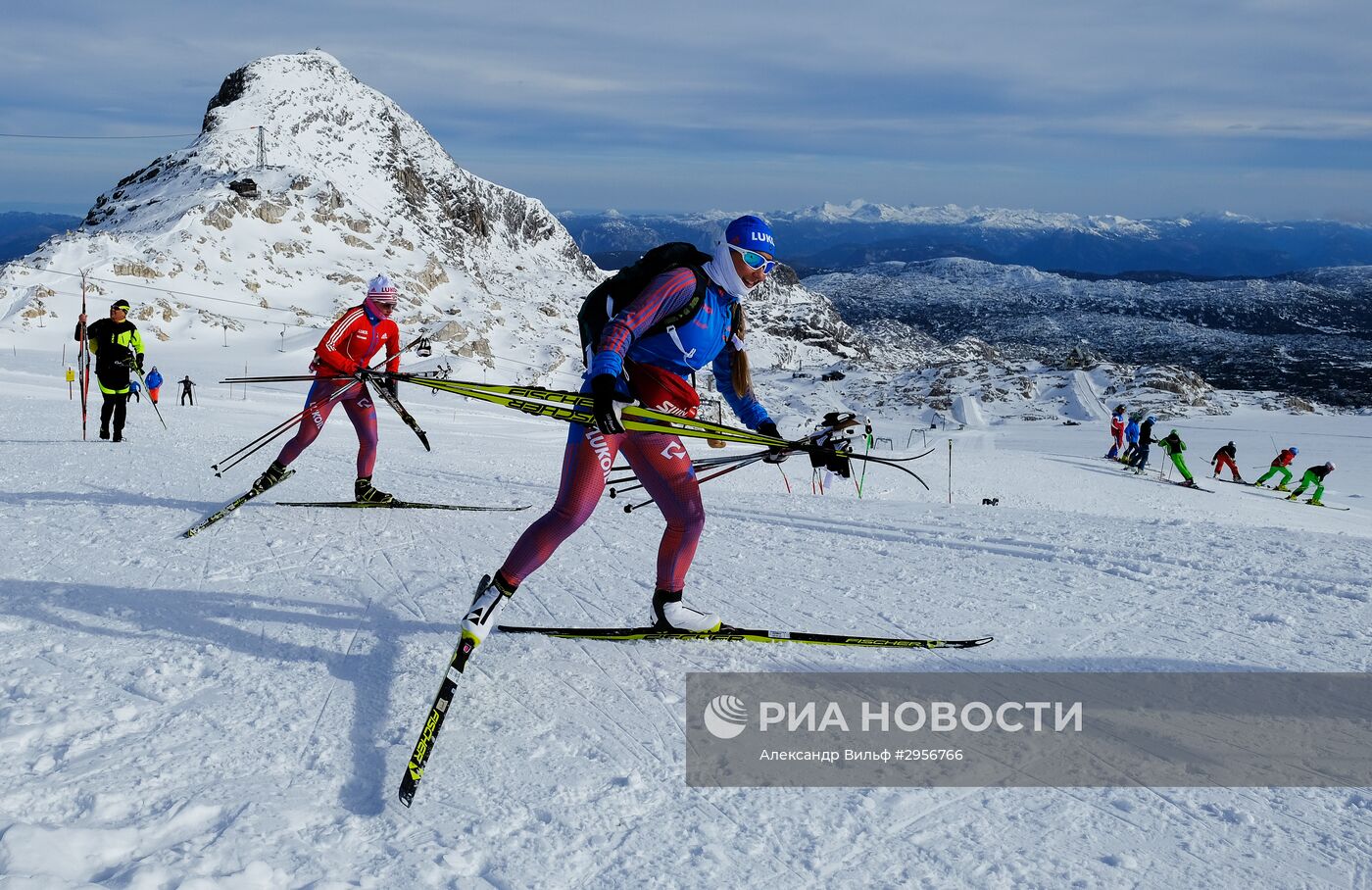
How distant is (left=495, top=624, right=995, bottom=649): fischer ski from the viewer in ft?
16.0

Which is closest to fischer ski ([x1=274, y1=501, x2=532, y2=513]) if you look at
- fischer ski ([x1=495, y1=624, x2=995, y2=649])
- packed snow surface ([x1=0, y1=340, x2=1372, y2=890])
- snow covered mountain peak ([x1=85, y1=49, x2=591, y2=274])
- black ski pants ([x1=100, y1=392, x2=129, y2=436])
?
packed snow surface ([x1=0, y1=340, x2=1372, y2=890])

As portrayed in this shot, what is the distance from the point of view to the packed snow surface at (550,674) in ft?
9.54

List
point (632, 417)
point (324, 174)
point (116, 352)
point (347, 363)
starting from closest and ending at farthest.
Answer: point (632, 417), point (347, 363), point (116, 352), point (324, 174)

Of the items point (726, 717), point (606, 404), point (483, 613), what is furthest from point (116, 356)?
point (726, 717)

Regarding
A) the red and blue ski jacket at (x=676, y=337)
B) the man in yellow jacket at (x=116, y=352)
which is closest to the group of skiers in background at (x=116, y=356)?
the man in yellow jacket at (x=116, y=352)

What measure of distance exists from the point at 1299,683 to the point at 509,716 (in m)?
3.81

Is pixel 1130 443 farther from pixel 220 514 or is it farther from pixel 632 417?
pixel 632 417

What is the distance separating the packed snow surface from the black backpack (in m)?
1.75

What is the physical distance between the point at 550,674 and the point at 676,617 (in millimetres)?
775

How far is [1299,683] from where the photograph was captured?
170 inches

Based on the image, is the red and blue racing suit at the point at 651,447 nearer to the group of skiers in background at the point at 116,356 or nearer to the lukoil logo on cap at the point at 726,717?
the lukoil logo on cap at the point at 726,717

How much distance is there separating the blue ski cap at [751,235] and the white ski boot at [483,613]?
80.4 inches

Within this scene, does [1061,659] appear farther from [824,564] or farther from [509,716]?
[509,716]

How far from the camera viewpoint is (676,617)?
191 inches
